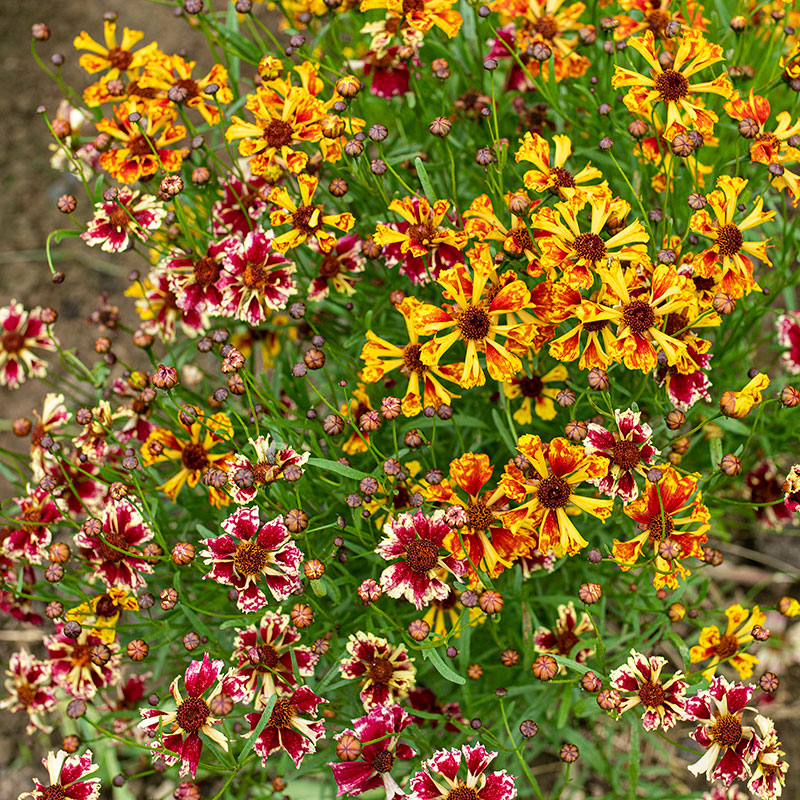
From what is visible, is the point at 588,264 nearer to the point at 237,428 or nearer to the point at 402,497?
the point at 402,497

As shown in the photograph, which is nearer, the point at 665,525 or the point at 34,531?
the point at 665,525

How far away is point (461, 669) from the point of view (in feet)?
6.07

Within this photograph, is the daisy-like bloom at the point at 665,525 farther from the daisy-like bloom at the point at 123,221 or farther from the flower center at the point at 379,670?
the daisy-like bloom at the point at 123,221

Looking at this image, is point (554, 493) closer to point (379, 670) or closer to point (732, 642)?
point (379, 670)

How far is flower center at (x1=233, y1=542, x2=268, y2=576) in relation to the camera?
1687 mm

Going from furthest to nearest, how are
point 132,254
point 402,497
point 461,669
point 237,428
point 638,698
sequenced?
point 132,254
point 237,428
point 402,497
point 461,669
point 638,698

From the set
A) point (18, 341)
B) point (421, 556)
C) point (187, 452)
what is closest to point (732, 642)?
point (421, 556)

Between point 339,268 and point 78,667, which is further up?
point 339,268

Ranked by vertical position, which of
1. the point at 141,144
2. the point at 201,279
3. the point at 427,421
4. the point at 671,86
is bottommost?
the point at 427,421

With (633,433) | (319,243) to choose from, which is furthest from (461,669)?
(319,243)

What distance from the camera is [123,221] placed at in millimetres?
2068

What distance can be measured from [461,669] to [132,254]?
114 inches

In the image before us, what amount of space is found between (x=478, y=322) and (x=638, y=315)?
0.33 m

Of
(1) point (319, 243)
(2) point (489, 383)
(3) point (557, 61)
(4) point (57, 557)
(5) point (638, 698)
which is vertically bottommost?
(5) point (638, 698)
